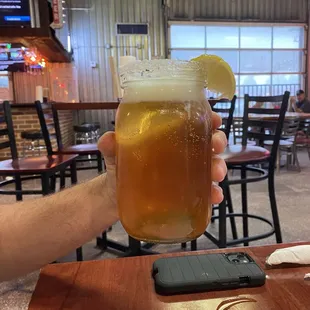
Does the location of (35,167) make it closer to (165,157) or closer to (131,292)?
(131,292)

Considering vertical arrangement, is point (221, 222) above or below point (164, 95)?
below

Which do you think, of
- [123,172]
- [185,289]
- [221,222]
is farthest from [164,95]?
[221,222]

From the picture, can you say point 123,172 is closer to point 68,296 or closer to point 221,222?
point 68,296

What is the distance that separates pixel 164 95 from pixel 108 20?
318 inches

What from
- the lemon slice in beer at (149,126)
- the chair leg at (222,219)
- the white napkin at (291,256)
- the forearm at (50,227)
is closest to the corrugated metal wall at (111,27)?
the chair leg at (222,219)

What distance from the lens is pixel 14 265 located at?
2.72 feet

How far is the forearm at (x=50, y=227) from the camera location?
0.82 metres

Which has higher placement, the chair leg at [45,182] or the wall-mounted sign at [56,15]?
the wall-mounted sign at [56,15]

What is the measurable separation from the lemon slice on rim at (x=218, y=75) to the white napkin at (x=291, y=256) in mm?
403

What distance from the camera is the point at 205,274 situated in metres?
0.75

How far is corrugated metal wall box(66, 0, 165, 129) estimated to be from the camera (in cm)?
785

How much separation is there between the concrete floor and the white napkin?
1.79 m

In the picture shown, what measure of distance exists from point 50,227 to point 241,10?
866 centimetres

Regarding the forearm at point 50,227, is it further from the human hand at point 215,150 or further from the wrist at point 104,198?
the human hand at point 215,150
